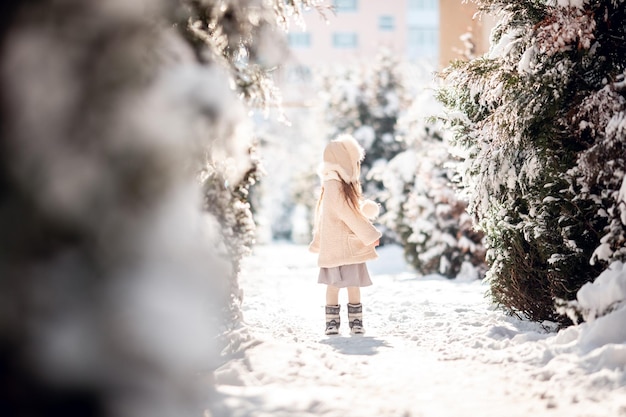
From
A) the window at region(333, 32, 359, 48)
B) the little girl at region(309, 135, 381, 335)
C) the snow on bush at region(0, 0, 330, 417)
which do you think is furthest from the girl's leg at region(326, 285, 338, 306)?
the window at region(333, 32, 359, 48)

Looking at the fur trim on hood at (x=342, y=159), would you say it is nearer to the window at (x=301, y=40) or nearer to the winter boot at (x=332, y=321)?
the winter boot at (x=332, y=321)

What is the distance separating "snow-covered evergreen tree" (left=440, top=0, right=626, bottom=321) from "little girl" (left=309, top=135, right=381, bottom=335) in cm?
113

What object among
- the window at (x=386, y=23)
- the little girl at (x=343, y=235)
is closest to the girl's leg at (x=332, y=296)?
the little girl at (x=343, y=235)

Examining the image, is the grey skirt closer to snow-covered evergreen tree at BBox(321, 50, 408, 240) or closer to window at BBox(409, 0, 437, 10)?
snow-covered evergreen tree at BBox(321, 50, 408, 240)

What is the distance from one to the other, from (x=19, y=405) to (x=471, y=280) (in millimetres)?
10933

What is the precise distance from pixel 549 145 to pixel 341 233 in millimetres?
2263

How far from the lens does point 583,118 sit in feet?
20.8

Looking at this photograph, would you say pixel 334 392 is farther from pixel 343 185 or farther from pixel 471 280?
pixel 471 280

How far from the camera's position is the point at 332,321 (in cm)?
778

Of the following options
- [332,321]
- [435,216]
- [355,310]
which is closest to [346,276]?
[355,310]

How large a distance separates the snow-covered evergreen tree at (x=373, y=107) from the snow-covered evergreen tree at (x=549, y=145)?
14631mm

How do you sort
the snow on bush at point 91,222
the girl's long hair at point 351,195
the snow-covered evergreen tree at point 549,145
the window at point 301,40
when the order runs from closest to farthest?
the snow on bush at point 91,222 → the snow-covered evergreen tree at point 549,145 → the girl's long hair at point 351,195 → the window at point 301,40

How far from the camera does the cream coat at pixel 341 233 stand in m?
7.83

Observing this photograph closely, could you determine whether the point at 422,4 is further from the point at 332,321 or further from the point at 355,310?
the point at 332,321
